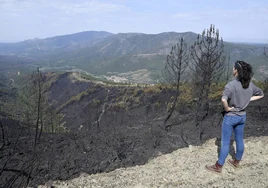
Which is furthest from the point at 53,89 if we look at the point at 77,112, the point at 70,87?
the point at 77,112

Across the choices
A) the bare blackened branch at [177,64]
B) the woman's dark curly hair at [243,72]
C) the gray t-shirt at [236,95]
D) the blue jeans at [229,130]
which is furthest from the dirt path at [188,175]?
the bare blackened branch at [177,64]

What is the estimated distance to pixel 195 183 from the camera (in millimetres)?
5145

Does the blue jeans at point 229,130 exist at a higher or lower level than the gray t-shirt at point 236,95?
lower

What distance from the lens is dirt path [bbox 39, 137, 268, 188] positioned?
5117 millimetres

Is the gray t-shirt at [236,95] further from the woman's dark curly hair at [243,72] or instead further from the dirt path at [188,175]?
the dirt path at [188,175]

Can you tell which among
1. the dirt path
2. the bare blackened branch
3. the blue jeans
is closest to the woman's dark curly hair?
the blue jeans

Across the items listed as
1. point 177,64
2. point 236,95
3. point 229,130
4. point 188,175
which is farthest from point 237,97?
point 177,64

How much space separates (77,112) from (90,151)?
57019 millimetres

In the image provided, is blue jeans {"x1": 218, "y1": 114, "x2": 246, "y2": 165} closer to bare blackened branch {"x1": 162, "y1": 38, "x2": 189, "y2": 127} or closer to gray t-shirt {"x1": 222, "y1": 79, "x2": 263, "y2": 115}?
gray t-shirt {"x1": 222, "y1": 79, "x2": 263, "y2": 115}

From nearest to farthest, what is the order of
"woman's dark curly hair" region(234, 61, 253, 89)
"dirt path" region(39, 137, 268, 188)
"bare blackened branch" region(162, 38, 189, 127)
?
"woman's dark curly hair" region(234, 61, 253, 89) < "dirt path" region(39, 137, 268, 188) < "bare blackened branch" region(162, 38, 189, 127)

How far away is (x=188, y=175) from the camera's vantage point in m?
5.48

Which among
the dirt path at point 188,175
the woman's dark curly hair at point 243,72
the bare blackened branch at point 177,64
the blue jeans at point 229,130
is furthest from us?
the bare blackened branch at point 177,64

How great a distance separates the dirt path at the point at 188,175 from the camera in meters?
5.12

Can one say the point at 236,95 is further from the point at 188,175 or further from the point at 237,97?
the point at 188,175
